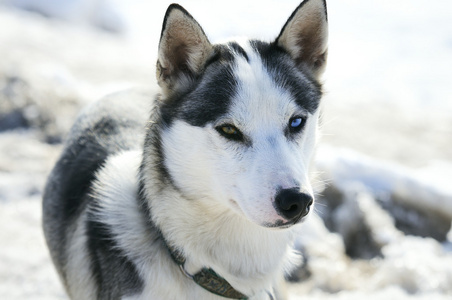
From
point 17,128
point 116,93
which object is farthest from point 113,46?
point 116,93

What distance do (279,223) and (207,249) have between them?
0.44 meters

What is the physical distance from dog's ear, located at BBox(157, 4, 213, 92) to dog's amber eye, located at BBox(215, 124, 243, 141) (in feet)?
1.26

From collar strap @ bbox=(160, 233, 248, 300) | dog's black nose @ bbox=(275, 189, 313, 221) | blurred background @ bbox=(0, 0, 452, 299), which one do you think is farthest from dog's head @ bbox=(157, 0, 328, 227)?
blurred background @ bbox=(0, 0, 452, 299)

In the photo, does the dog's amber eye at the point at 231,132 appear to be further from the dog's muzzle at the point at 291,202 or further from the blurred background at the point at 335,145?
the blurred background at the point at 335,145

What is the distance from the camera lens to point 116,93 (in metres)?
3.52

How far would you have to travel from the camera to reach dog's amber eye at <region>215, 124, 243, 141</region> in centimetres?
217

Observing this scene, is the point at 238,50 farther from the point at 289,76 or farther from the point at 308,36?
the point at 308,36

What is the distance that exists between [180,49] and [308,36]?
2.19 feet

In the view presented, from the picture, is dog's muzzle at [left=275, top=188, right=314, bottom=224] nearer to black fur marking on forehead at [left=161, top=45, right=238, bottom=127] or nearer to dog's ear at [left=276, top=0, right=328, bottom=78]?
black fur marking on forehead at [left=161, top=45, right=238, bottom=127]

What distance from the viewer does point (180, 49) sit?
2.39 metres

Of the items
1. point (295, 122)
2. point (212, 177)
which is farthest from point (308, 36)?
point (212, 177)

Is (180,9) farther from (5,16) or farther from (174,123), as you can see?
(5,16)

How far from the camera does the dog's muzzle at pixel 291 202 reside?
6.33 ft

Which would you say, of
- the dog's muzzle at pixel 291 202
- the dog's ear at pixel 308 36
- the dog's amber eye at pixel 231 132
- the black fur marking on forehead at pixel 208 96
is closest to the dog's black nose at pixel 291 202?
the dog's muzzle at pixel 291 202
